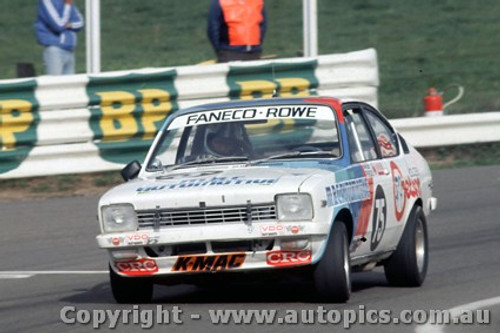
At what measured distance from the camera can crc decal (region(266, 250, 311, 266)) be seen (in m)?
8.41

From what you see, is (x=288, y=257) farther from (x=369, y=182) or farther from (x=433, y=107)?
(x=433, y=107)

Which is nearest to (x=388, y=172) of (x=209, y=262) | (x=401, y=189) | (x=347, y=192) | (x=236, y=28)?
(x=401, y=189)

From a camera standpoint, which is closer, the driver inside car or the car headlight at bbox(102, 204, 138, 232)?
the car headlight at bbox(102, 204, 138, 232)

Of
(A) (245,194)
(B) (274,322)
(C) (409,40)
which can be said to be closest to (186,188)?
(A) (245,194)

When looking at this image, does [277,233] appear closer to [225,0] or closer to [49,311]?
[49,311]

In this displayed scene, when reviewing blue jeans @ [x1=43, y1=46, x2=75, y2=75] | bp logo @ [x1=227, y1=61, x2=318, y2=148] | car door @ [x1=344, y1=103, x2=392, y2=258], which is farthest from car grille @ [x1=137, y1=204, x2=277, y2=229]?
blue jeans @ [x1=43, y1=46, x2=75, y2=75]

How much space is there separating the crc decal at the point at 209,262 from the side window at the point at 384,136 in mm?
1946

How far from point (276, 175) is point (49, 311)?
1.66 m

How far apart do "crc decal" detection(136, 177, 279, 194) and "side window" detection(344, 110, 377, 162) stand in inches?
40.9

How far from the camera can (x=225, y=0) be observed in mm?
16562

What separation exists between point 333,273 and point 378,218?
3.22ft

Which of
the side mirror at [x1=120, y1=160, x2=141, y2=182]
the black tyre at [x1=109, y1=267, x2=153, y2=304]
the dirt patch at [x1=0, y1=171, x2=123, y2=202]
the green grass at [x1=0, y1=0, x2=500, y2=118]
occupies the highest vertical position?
the side mirror at [x1=120, y1=160, x2=141, y2=182]

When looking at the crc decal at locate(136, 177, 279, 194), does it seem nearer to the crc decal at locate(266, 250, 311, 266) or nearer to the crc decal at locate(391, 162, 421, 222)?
the crc decal at locate(266, 250, 311, 266)

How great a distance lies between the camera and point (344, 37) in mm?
24359
